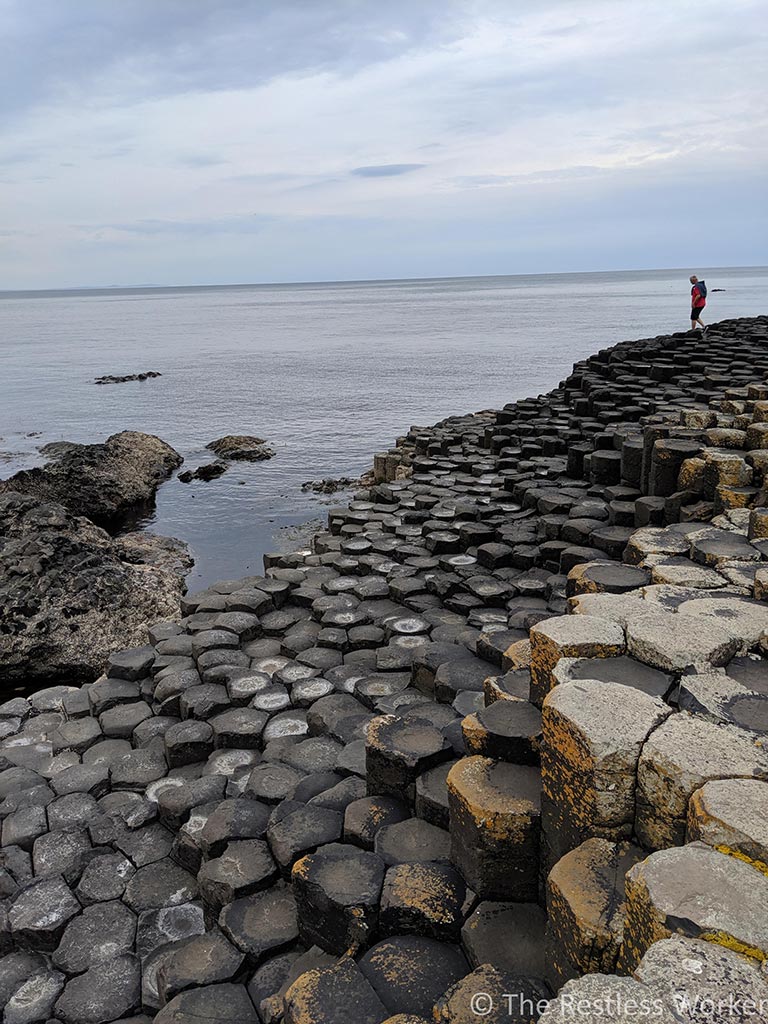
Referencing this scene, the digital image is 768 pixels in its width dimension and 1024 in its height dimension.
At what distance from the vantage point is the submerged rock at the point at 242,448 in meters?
22.8

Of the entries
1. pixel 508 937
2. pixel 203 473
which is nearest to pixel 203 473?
pixel 203 473

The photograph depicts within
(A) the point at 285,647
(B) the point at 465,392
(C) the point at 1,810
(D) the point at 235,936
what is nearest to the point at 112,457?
(A) the point at 285,647

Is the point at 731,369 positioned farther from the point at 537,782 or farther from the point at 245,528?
the point at 537,782

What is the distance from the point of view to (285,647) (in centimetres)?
Result: 735

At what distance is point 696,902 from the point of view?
224 cm

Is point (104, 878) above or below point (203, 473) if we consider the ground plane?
above

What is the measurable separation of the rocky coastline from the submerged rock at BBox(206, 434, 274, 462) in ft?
46.5

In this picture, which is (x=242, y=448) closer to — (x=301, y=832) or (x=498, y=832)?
(x=301, y=832)

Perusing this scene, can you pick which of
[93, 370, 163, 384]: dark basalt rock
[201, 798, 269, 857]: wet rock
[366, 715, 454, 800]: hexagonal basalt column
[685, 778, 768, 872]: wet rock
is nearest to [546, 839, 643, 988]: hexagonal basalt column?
[685, 778, 768, 872]: wet rock

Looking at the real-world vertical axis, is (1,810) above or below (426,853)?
below

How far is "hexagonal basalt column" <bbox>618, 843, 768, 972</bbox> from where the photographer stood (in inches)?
84.4

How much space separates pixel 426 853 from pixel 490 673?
2095 mm

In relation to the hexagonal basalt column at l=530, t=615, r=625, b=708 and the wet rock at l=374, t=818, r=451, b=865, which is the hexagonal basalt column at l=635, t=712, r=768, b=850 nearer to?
the hexagonal basalt column at l=530, t=615, r=625, b=708

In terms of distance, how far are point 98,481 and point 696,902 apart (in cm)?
1707
